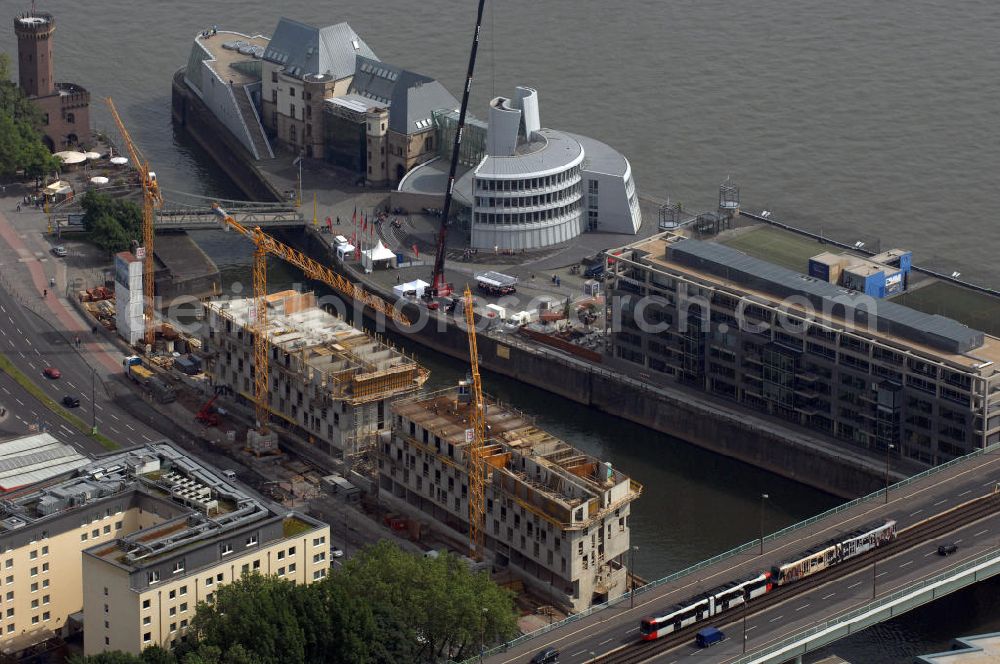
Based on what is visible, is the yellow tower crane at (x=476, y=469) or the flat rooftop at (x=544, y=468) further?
the yellow tower crane at (x=476, y=469)

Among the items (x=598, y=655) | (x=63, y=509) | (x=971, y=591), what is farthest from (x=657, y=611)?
(x=63, y=509)

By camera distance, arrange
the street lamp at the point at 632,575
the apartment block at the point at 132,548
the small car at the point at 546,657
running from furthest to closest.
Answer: the street lamp at the point at 632,575
the apartment block at the point at 132,548
the small car at the point at 546,657

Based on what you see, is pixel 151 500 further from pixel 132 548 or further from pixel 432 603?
pixel 432 603

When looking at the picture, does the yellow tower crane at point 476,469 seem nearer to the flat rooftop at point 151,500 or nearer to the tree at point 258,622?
the flat rooftop at point 151,500

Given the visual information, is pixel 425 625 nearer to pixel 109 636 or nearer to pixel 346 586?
pixel 346 586

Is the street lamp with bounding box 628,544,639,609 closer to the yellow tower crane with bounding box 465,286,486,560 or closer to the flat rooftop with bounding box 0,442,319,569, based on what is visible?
the yellow tower crane with bounding box 465,286,486,560

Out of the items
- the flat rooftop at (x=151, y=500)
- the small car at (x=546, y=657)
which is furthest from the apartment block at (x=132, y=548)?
the small car at (x=546, y=657)
